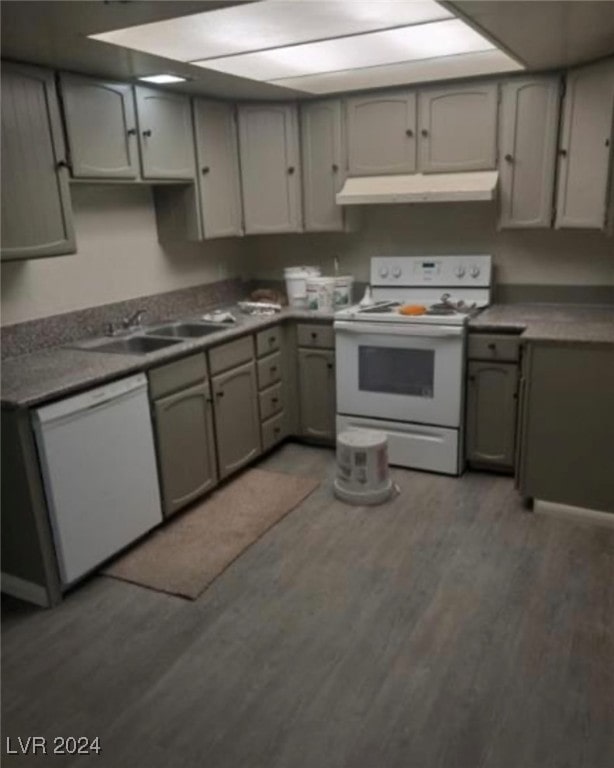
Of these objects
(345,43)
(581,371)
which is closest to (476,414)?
(581,371)

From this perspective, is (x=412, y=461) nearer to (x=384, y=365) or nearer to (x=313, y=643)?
(x=384, y=365)

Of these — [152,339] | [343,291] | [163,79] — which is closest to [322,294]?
[343,291]

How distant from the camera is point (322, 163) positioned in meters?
3.83

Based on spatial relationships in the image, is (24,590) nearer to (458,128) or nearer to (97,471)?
(97,471)

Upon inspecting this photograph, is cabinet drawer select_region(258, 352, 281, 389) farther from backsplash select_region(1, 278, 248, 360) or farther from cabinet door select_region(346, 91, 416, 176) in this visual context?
cabinet door select_region(346, 91, 416, 176)

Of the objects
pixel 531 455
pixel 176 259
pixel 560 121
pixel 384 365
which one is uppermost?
pixel 560 121

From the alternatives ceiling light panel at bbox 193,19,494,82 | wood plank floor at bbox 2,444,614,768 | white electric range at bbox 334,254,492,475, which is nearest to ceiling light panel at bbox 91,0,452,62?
ceiling light panel at bbox 193,19,494,82

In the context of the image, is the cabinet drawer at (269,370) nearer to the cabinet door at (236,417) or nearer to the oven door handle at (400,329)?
the cabinet door at (236,417)

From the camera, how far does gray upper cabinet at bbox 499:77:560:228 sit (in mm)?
3221

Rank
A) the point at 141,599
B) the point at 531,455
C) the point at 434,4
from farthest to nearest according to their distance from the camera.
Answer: the point at 531,455 → the point at 141,599 → the point at 434,4

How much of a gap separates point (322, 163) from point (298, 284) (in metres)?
0.76

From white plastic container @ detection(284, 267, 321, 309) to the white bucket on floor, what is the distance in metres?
1.11

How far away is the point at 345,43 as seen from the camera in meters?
2.65

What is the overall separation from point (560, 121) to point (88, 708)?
335 cm
